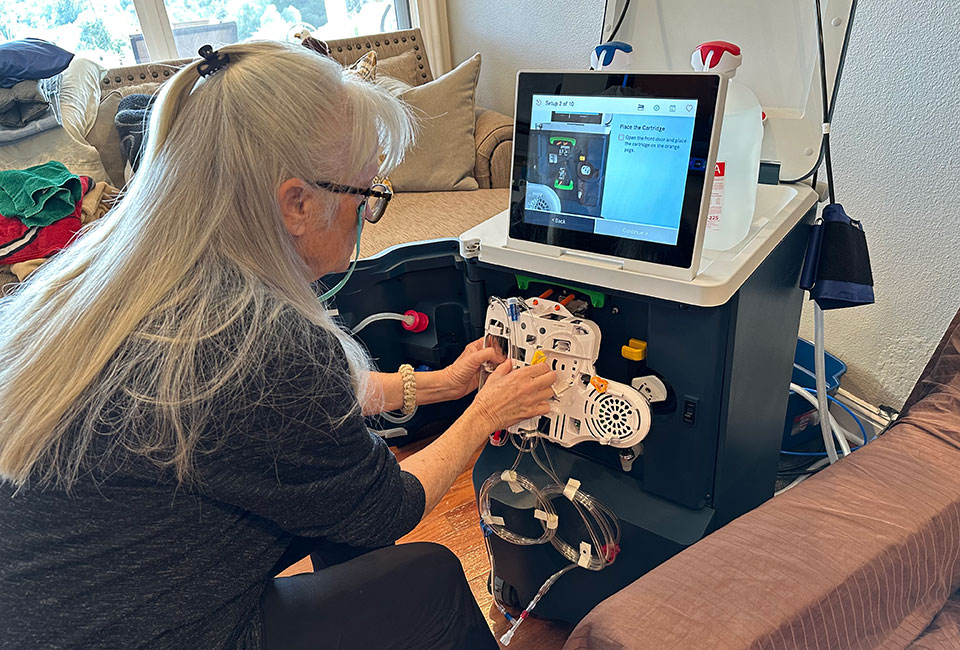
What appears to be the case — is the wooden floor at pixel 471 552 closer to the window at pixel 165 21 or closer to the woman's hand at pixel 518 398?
the woman's hand at pixel 518 398

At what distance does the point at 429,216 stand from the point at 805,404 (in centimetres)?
106

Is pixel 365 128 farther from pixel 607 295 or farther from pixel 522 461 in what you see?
pixel 522 461

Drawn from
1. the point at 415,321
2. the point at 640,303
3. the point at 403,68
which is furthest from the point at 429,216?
the point at 640,303

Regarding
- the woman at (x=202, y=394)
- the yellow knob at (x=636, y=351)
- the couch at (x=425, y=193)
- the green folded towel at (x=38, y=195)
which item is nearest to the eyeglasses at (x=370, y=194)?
the woman at (x=202, y=394)

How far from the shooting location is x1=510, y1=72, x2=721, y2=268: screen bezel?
75 cm

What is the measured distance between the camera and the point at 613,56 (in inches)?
36.9

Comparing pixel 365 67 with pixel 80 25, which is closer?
pixel 365 67

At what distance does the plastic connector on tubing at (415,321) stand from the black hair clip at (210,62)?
854 millimetres

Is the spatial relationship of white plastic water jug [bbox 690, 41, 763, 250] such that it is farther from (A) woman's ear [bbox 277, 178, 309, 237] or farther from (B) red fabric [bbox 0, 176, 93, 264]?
(B) red fabric [bbox 0, 176, 93, 264]

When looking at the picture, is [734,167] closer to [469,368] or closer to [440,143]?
[469,368]

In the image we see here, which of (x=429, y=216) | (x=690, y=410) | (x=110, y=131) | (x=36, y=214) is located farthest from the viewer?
(x=110, y=131)

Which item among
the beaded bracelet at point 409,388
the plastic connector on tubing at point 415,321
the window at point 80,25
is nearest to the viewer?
the beaded bracelet at point 409,388

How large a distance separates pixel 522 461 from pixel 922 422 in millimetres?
548

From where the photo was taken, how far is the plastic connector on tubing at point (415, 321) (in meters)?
1.58
